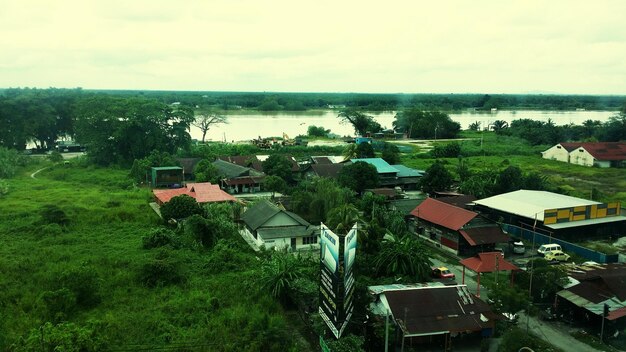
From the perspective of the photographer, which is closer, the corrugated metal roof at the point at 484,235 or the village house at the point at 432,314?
the village house at the point at 432,314

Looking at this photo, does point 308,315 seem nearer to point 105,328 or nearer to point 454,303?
point 454,303

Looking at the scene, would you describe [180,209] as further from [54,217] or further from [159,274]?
[159,274]

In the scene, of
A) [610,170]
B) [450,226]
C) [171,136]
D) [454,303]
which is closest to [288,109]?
[171,136]

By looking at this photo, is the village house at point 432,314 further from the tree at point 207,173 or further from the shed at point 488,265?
the tree at point 207,173

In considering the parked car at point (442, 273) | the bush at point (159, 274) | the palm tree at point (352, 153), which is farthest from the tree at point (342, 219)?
the palm tree at point (352, 153)

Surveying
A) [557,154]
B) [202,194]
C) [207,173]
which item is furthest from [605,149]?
[202,194]

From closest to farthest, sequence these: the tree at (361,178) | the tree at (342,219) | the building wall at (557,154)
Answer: the tree at (342,219), the tree at (361,178), the building wall at (557,154)

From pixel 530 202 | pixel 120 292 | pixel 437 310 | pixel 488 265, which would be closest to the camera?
pixel 437 310
